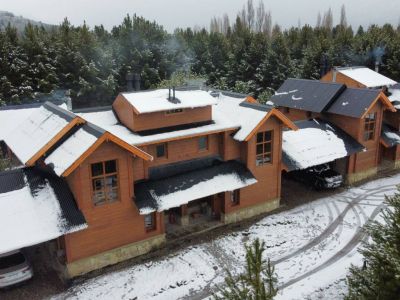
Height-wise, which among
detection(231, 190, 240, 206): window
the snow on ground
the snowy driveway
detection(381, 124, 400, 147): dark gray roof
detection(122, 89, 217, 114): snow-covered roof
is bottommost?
the snowy driveway

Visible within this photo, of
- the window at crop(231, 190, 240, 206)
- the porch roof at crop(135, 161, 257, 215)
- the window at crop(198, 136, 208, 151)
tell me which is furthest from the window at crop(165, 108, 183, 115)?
the window at crop(231, 190, 240, 206)

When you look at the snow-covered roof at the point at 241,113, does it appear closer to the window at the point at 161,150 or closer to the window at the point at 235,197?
the window at the point at 235,197

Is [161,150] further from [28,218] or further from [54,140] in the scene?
[28,218]

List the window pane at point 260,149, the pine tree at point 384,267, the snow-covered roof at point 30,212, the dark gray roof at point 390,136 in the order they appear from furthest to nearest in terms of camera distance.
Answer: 1. the dark gray roof at point 390,136
2. the window pane at point 260,149
3. the snow-covered roof at point 30,212
4. the pine tree at point 384,267

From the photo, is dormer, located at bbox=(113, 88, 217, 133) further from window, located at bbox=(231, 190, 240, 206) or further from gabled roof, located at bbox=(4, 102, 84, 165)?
window, located at bbox=(231, 190, 240, 206)

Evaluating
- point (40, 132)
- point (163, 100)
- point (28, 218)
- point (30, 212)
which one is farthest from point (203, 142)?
point (28, 218)

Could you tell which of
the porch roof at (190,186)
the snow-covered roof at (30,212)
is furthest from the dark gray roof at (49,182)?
the porch roof at (190,186)

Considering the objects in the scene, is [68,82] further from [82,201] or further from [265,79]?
[82,201]
